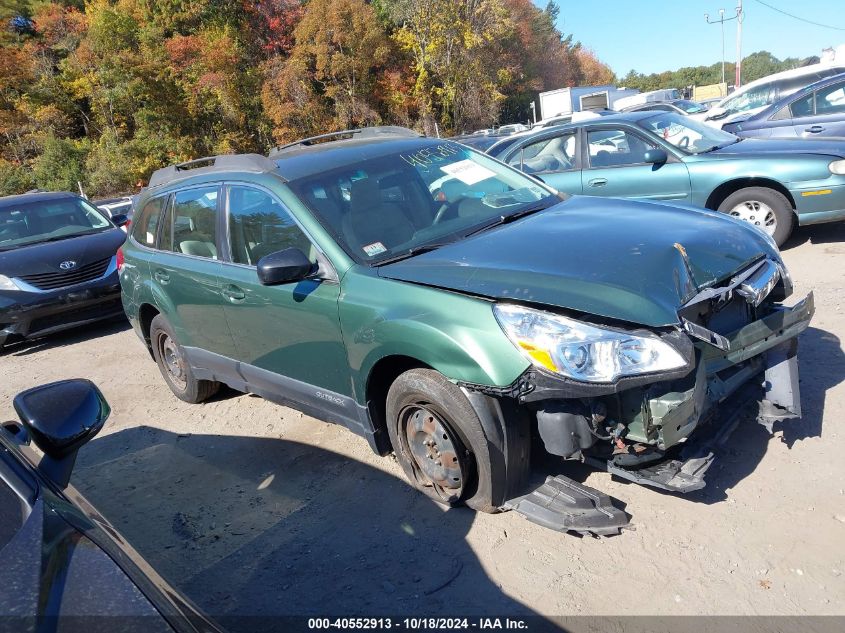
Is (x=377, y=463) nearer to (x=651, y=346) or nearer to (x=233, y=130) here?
(x=651, y=346)

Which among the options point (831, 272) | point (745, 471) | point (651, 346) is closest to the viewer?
point (651, 346)

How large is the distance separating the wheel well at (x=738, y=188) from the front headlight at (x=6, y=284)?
7783 mm

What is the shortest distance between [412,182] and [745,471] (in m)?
2.41

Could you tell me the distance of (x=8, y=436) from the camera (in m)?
2.21

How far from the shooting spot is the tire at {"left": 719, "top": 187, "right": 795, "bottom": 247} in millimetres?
6762

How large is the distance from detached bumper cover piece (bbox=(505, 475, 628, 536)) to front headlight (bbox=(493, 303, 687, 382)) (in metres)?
0.65

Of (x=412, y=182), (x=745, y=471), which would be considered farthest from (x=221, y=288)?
(x=745, y=471)

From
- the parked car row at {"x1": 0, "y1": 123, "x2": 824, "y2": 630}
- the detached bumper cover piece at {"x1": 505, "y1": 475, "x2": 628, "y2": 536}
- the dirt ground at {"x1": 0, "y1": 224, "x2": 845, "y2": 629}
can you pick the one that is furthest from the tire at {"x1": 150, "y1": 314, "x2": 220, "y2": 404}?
the detached bumper cover piece at {"x1": 505, "y1": 475, "x2": 628, "y2": 536}

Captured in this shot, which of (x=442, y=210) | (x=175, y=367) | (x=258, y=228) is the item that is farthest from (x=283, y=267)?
(x=175, y=367)

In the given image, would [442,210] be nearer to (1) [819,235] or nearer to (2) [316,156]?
(2) [316,156]

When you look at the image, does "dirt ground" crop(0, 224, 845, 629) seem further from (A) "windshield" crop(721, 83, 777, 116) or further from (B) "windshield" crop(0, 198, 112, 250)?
(A) "windshield" crop(721, 83, 777, 116)

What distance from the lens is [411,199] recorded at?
3.94 m

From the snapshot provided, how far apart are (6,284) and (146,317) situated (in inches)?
126

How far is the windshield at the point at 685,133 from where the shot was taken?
24.1 feet
